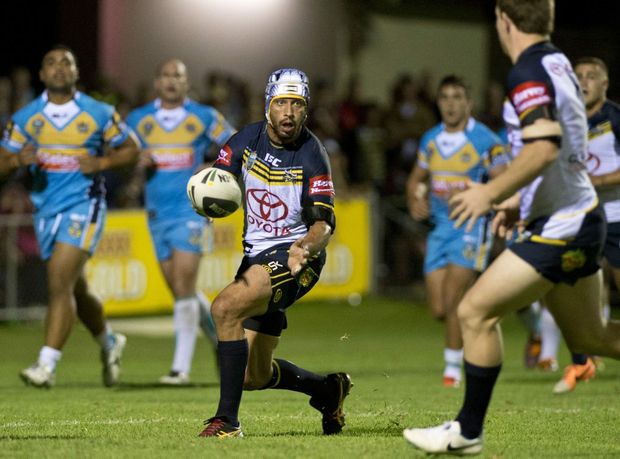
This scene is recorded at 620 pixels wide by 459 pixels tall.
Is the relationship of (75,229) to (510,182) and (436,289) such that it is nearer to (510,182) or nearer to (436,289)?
(436,289)

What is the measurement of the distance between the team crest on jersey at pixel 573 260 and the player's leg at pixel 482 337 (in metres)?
0.14

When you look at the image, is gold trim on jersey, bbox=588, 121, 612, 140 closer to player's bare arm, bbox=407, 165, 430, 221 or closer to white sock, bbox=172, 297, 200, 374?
player's bare arm, bbox=407, 165, 430, 221

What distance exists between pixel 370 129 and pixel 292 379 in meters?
13.5

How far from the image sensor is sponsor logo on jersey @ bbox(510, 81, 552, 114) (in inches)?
260

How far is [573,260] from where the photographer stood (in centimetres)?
688

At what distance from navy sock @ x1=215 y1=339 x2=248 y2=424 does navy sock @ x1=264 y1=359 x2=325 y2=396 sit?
0.52 m

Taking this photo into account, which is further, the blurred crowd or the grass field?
the blurred crowd

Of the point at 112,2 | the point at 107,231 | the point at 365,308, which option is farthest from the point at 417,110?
the point at 107,231

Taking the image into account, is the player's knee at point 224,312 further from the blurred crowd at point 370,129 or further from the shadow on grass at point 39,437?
the blurred crowd at point 370,129

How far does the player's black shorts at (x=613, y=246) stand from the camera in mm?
11055

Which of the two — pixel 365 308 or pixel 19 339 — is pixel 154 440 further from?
pixel 365 308

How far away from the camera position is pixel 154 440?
7.54 metres

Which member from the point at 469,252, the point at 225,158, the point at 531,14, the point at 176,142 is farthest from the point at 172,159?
the point at 531,14

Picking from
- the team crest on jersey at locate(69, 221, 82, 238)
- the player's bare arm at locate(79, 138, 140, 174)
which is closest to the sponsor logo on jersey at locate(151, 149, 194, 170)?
the player's bare arm at locate(79, 138, 140, 174)
